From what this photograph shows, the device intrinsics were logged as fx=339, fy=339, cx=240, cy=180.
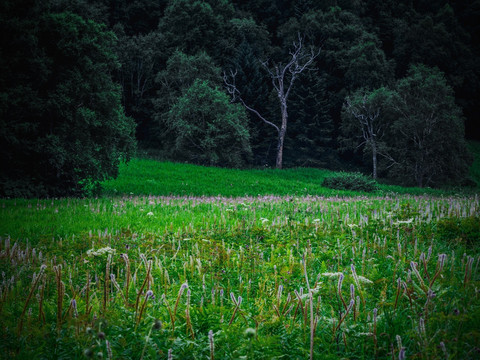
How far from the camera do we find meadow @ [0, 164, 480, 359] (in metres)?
2.04

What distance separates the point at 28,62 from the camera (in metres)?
14.4

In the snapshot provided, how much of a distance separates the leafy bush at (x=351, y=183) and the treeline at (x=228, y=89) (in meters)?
15.2

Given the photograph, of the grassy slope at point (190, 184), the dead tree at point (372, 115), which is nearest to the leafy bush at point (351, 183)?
the grassy slope at point (190, 184)

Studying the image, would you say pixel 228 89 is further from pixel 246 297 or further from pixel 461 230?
pixel 246 297

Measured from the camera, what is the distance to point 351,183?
26266mm

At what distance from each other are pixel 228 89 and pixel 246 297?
44.7m

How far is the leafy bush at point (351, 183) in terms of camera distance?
84.7 feet

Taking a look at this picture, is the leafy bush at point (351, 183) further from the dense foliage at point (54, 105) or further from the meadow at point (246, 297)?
the meadow at point (246, 297)

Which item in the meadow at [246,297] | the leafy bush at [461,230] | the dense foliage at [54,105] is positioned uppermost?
the dense foliage at [54,105]

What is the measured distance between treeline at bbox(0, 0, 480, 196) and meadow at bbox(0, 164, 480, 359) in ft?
30.8

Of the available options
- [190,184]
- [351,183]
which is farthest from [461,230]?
[351,183]

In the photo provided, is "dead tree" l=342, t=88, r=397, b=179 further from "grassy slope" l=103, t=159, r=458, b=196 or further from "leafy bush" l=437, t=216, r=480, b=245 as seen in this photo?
"leafy bush" l=437, t=216, r=480, b=245

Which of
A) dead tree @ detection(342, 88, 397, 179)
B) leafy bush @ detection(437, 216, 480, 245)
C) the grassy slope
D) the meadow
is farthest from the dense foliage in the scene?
dead tree @ detection(342, 88, 397, 179)

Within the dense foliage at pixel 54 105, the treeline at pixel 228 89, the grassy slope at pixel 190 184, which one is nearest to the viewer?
the dense foliage at pixel 54 105
